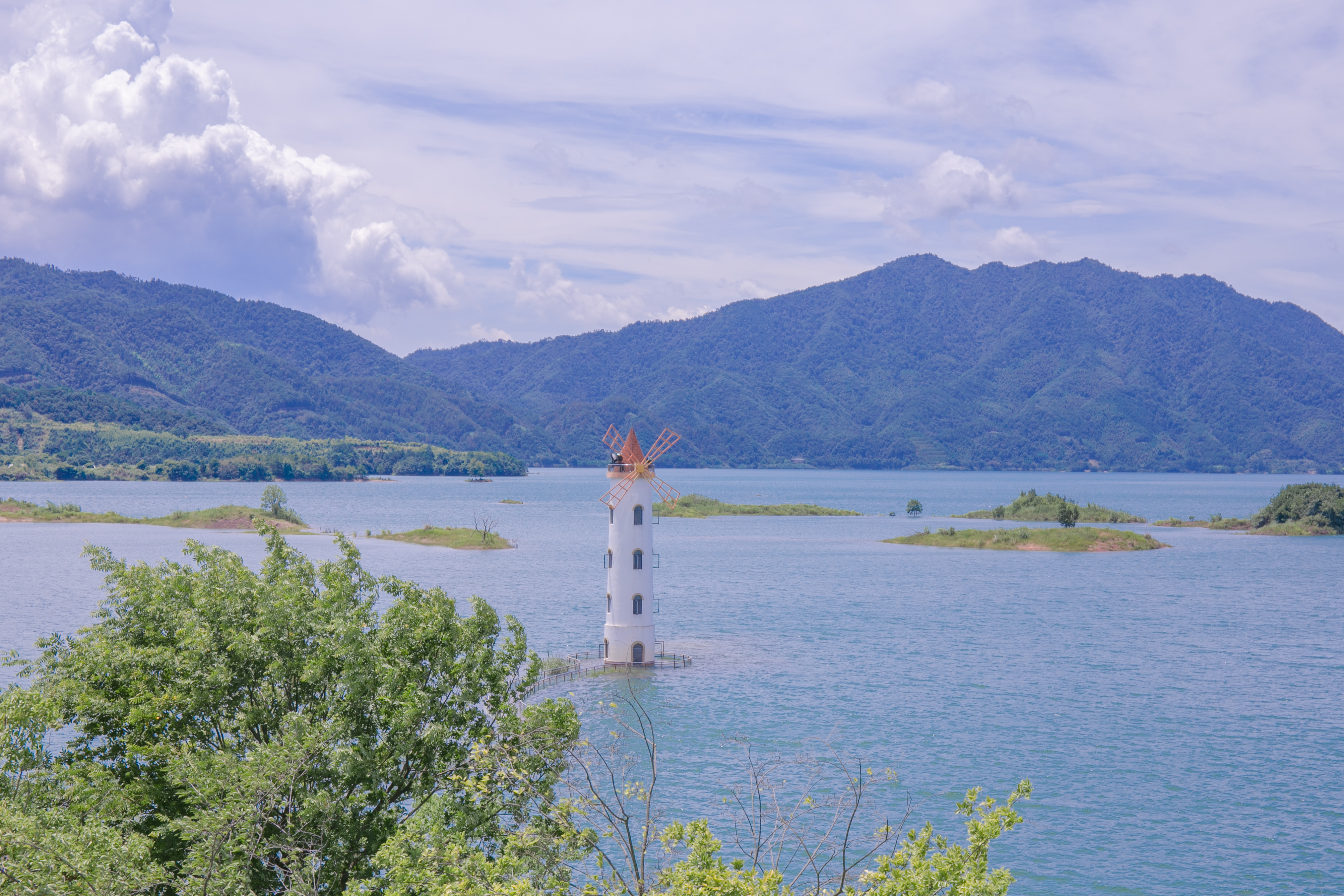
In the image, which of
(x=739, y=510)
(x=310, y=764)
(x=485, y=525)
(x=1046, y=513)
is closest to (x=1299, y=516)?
(x=1046, y=513)

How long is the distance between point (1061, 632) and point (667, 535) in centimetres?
7857

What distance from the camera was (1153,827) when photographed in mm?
32906

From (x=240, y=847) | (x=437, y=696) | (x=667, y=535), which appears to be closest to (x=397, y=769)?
(x=437, y=696)

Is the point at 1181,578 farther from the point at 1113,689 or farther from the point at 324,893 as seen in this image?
the point at 324,893

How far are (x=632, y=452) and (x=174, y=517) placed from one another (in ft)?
371

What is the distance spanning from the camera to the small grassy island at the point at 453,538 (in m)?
119

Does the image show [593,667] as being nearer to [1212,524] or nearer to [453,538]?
[453,538]

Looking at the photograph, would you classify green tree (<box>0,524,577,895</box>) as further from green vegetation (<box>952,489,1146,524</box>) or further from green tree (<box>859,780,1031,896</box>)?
green vegetation (<box>952,489,1146,524</box>)

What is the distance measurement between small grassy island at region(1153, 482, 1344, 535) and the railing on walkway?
12429 centimetres

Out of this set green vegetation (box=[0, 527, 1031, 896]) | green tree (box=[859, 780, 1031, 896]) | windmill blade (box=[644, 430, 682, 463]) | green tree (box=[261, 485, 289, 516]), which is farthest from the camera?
green tree (box=[261, 485, 289, 516])

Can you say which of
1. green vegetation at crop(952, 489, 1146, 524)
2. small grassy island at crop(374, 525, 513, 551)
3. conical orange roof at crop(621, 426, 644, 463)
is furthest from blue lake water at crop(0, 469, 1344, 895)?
green vegetation at crop(952, 489, 1146, 524)

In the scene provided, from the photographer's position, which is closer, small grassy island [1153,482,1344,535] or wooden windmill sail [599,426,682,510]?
wooden windmill sail [599,426,682,510]

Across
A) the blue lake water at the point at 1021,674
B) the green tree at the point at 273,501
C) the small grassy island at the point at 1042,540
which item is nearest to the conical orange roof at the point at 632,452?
the blue lake water at the point at 1021,674

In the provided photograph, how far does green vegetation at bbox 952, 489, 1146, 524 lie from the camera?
159625 mm
